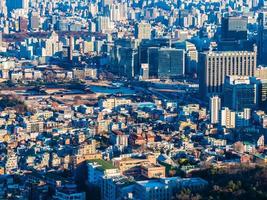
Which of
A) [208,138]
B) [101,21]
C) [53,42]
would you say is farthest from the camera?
[101,21]

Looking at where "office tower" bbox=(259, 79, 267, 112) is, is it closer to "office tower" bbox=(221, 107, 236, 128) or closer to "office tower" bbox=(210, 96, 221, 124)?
"office tower" bbox=(210, 96, 221, 124)

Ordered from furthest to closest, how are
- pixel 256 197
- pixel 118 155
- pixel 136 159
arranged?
pixel 118 155
pixel 136 159
pixel 256 197

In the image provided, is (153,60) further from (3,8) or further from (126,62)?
(3,8)

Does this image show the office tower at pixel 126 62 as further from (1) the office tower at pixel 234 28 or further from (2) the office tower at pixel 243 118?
(2) the office tower at pixel 243 118

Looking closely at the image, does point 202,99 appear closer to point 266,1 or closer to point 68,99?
point 68,99

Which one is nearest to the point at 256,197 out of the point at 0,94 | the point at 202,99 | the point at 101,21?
the point at 202,99

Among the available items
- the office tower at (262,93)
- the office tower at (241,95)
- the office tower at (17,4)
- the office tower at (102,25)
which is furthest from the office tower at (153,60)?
the office tower at (17,4)
